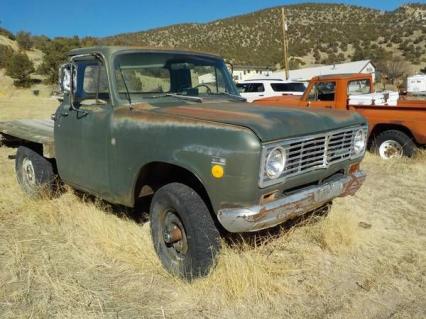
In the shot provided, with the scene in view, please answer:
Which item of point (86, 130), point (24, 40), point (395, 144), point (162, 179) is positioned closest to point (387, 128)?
point (395, 144)

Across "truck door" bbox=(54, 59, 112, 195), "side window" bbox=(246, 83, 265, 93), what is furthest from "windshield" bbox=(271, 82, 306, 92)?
"truck door" bbox=(54, 59, 112, 195)

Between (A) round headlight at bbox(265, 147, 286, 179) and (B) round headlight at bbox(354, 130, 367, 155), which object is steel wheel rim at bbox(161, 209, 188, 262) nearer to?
(A) round headlight at bbox(265, 147, 286, 179)

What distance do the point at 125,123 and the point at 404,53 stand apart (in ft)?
166

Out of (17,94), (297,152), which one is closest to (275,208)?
(297,152)

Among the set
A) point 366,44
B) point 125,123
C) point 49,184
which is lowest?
point 49,184

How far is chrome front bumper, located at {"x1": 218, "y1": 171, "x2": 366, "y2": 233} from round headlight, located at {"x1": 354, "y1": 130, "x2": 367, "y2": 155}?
48cm

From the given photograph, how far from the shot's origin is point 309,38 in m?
58.8

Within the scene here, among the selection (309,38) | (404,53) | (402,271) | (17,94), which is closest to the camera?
(402,271)

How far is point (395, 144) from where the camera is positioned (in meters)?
8.36

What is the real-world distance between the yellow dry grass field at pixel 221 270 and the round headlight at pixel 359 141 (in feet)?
2.72

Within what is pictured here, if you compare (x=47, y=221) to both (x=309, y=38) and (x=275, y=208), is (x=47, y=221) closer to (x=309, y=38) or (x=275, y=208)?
(x=275, y=208)

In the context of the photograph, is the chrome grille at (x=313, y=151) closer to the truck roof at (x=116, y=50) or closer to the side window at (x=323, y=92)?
the truck roof at (x=116, y=50)

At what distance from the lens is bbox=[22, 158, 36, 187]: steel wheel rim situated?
5.84 m

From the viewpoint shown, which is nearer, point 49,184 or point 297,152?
point 297,152
